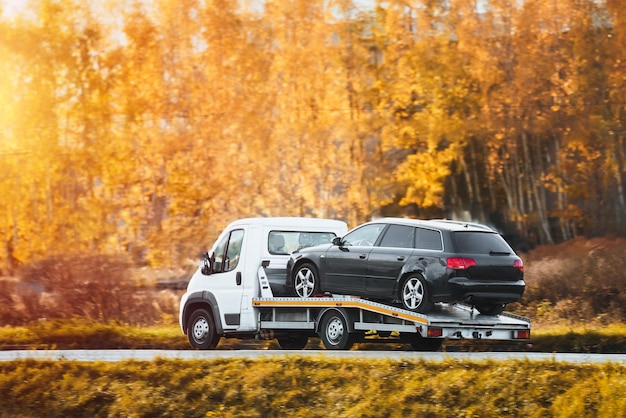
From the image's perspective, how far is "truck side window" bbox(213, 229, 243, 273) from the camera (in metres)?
19.0

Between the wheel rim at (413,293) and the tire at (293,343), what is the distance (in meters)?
3.67

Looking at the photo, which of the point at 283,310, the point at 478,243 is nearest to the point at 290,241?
the point at 283,310

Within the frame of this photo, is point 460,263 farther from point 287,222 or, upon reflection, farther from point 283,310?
point 287,222

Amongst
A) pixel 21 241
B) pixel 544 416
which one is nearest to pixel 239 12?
pixel 21 241

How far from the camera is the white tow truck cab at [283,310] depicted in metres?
16.7

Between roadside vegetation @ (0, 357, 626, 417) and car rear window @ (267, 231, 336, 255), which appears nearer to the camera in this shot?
roadside vegetation @ (0, 357, 626, 417)

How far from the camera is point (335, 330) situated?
57.8 ft

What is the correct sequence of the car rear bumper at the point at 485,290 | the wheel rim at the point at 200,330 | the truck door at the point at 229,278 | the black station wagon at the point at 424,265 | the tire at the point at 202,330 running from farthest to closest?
the wheel rim at the point at 200,330 → the tire at the point at 202,330 → the truck door at the point at 229,278 → the black station wagon at the point at 424,265 → the car rear bumper at the point at 485,290

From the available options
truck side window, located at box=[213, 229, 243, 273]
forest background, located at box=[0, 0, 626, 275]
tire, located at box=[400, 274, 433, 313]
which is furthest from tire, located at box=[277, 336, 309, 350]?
forest background, located at box=[0, 0, 626, 275]

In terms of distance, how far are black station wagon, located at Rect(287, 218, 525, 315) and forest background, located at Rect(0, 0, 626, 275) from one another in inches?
404

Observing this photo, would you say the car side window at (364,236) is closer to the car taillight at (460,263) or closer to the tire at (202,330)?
the car taillight at (460,263)

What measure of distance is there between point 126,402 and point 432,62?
14.6 m

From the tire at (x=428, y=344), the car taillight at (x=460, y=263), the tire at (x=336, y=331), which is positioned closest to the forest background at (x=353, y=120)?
the tire at (x=428, y=344)

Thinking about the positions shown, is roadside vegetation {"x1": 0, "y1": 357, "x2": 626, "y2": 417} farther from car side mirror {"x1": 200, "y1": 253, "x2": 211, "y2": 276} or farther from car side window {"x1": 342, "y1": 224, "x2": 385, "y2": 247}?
car side mirror {"x1": 200, "y1": 253, "x2": 211, "y2": 276}
